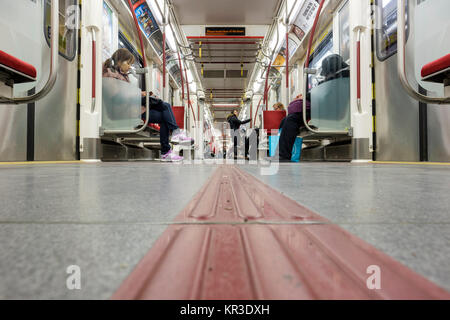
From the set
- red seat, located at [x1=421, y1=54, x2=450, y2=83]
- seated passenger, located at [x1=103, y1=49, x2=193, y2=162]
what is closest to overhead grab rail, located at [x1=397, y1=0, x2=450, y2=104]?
red seat, located at [x1=421, y1=54, x2=450, y2=83]

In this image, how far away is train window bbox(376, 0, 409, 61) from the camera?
271 cm

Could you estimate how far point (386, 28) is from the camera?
2.82 metres

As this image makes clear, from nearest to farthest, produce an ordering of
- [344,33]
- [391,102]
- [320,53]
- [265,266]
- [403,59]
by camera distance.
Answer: [265,266] < [403,59] < [391,102] < [344,33] < [320,53]

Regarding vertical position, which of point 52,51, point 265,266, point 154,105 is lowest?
point 265,266

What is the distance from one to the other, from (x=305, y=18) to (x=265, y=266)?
16.9 ft

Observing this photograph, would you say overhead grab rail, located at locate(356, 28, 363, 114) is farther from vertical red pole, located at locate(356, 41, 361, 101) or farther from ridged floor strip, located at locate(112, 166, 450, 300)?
ridged floor strip, located at locate(112, 166, 450, 300)

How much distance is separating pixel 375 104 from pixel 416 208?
303cm

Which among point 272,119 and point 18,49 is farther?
point 272,119

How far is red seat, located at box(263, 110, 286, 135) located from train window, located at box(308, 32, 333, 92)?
0.78m

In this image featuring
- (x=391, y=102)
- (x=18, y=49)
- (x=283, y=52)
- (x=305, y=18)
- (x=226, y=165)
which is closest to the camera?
(x=18, y=49)

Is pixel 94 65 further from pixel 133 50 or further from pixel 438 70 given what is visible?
pixel 438 70

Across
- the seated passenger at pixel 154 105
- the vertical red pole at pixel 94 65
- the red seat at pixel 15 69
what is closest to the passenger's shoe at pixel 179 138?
the seated passenger at pixel 154 105

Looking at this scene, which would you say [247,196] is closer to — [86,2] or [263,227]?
[263,227]

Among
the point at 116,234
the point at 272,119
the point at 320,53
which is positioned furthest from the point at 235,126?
the point at 116,234
